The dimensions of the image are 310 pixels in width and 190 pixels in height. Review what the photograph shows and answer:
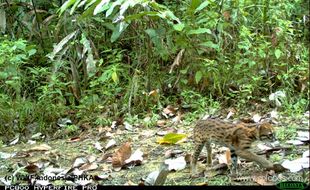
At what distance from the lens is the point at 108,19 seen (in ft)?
14.1

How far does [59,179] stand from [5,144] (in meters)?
1.32

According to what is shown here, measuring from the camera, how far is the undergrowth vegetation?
3230 millimetres

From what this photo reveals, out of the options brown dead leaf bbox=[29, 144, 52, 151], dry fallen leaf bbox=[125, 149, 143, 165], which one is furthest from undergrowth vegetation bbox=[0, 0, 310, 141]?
dry fallen leaf bbox=[125, 149, 143, 165]

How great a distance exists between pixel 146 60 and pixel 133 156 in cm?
136

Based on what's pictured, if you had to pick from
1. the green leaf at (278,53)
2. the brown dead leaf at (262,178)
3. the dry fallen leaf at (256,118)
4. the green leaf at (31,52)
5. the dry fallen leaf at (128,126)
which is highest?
the green leaf at (31,52)

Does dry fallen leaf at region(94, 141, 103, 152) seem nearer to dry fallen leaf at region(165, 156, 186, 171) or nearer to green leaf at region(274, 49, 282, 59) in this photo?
dry fallen leaf at region(165, 156, 186, 171)

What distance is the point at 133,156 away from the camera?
268 centimetres

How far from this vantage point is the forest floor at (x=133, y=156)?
2211 mm

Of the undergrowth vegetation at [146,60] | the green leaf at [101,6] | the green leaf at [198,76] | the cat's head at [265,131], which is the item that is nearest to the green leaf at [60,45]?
the undergrowth vegetation at [146,60]

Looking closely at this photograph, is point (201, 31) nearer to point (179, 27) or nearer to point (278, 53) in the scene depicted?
point (179, 27)

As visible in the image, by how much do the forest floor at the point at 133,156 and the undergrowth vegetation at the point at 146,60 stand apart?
7.9 inches

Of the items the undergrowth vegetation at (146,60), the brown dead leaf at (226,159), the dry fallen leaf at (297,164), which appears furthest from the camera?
the undergrowth vegetation at (146,60)

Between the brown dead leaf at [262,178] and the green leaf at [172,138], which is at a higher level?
the brown dead leaf at [262,178]

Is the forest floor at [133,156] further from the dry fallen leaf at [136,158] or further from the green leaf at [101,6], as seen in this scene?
the green leaf at [101,6]
